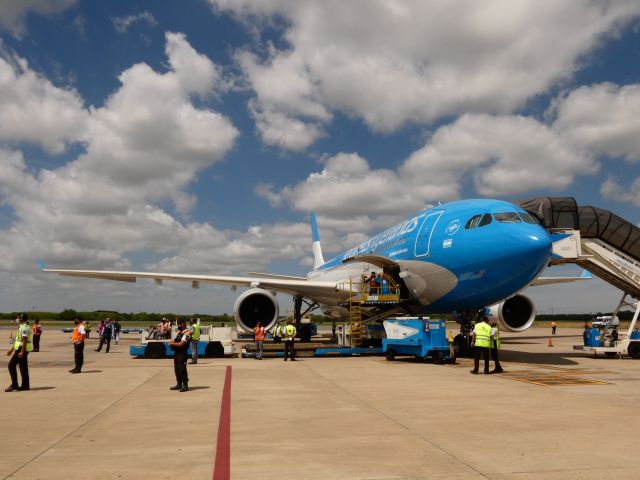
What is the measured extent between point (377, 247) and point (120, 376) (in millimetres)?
11905

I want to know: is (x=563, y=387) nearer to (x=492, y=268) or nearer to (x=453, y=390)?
(x=453, y=390)

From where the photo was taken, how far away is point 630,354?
1809 centimetres

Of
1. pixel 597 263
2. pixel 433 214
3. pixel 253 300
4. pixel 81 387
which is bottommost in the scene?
pixel 81 387

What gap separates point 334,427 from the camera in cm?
667

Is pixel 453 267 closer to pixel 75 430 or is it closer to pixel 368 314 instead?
pixel 368 314

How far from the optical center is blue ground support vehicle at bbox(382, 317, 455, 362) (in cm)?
1557

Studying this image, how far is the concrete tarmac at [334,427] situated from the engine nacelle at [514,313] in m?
8.77

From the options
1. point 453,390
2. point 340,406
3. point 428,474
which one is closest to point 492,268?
point 453,390

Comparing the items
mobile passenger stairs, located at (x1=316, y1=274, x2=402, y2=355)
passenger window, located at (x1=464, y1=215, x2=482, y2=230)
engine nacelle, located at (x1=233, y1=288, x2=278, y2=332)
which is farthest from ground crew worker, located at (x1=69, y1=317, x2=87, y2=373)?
passenger window, located at (x1=464, y1=215, x2=482, y2=230)

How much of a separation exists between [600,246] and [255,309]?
521 inches

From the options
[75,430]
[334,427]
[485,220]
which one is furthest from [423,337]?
[75,430]

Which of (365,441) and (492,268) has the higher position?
(492,268)

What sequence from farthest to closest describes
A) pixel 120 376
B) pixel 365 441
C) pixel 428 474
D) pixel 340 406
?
1. pixel 120 376
2. pixel 340 406
3. pixel 365 441
4. pixel 428 474

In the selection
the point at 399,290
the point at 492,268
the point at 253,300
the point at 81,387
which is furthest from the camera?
the point at 253,300
